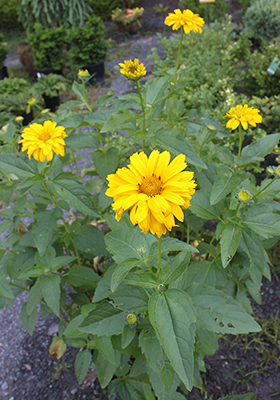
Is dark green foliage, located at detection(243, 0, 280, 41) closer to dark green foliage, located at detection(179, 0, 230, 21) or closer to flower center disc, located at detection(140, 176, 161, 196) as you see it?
dark green foliage, located at detection(179, 0, 230, 21)

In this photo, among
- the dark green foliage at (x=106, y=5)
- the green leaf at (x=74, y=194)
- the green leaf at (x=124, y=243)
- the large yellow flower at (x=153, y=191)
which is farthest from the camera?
the dark green foliage at (x=106, y=5)

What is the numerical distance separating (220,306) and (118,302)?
1.30 feet

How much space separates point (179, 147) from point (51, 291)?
0.87m

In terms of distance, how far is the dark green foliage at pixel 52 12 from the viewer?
5.85 meters

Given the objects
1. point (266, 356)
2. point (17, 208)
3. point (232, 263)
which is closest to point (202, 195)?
point (232, 263)

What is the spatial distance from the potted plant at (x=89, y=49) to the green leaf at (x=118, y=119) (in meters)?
4.22

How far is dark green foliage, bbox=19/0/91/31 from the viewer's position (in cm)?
585

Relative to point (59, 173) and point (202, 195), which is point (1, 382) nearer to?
point (59, 173)

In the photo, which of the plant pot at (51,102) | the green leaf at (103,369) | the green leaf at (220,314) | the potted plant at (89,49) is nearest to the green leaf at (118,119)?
the green leaf at (220,314)

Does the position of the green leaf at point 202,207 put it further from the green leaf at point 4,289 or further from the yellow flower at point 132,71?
the green leaf at point 4,289

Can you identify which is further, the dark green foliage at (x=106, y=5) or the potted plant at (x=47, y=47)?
the dark green foliage at (x=106, y=5)

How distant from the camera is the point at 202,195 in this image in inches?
52.0

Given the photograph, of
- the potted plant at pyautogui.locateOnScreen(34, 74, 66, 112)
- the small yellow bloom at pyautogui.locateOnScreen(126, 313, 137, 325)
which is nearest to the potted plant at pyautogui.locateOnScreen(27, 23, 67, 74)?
the potted plant at pyautogui.locateOnScreen(34, 74, 66, 112)

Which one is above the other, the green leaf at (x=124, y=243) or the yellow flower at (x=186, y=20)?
the yellow flower at (x=186, y=20)
